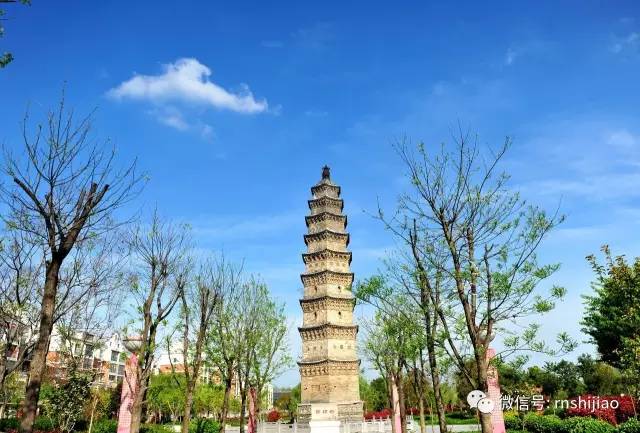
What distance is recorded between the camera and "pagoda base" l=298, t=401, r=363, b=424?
35.2 meters

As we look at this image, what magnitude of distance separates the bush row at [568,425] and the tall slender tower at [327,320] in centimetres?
1218

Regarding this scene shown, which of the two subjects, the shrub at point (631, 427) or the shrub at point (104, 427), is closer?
the shrub at point (631, 427)

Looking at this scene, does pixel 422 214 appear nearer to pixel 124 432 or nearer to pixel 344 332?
pixel 124 432

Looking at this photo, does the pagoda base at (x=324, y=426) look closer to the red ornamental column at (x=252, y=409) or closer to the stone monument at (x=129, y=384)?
the red ornamental column at (x=252, y=409)

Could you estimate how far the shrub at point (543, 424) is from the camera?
77.3 ft

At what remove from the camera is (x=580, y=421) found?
21016 mm

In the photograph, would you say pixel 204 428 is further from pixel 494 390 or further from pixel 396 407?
pixel 494 390

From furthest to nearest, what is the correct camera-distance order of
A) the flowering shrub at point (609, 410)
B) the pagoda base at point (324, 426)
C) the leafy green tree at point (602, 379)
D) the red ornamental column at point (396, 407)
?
the leafy green tree at point (602, 379) → the pagoda base at point (324, 426) → the flowering shrub at point (609, 410) → the red ornamental column at point (396, 407)

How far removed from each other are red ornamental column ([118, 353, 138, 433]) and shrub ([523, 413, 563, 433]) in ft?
64.4

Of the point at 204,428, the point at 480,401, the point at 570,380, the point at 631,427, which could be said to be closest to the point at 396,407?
the point at 631,427

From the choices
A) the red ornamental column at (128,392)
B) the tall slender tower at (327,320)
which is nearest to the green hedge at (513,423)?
the tall slender tower at (327,320)

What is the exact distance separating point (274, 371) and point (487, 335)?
690 inches

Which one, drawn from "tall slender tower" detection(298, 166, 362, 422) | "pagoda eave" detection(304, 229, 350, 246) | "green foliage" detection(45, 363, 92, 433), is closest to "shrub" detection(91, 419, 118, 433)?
"green foliage" detection(45, 363, 92, 433)

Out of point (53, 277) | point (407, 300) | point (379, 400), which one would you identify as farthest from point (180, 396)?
point (53, 277)
